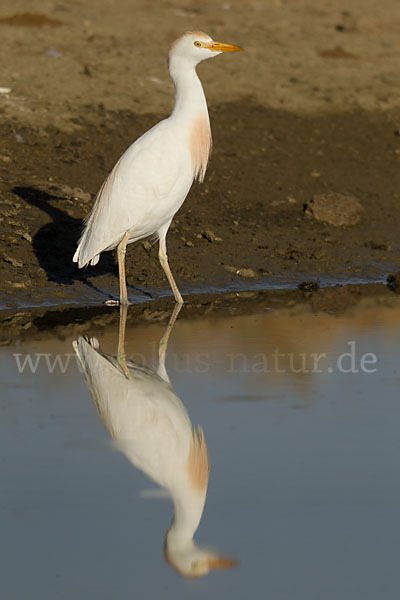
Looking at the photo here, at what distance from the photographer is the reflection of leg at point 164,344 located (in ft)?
22.1

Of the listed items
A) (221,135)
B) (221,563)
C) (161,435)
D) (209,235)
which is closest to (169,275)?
(209,235)

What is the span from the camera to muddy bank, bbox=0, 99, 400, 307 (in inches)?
366

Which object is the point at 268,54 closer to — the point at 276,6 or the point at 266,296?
the point at 276,6

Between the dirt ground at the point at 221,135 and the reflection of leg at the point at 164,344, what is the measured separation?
2.37 ft

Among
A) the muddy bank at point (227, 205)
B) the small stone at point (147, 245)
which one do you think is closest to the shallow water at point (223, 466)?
A: the muddy bank at point (227, 205)

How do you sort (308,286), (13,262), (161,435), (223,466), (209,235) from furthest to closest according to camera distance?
(209,235)
(308,286)
(13,262)
(161,435)
(223,466)

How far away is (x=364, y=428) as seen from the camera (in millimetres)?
5684

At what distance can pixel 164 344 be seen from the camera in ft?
24.3

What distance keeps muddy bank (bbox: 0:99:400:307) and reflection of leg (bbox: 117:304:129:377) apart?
45cm

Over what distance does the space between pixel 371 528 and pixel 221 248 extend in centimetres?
576

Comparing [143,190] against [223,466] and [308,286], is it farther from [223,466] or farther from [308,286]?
[223,466]

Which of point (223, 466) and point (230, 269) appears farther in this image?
point (230, 269)

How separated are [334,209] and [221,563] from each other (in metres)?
7.06

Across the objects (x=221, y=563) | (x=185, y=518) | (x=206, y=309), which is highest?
(x=221, y=563)
